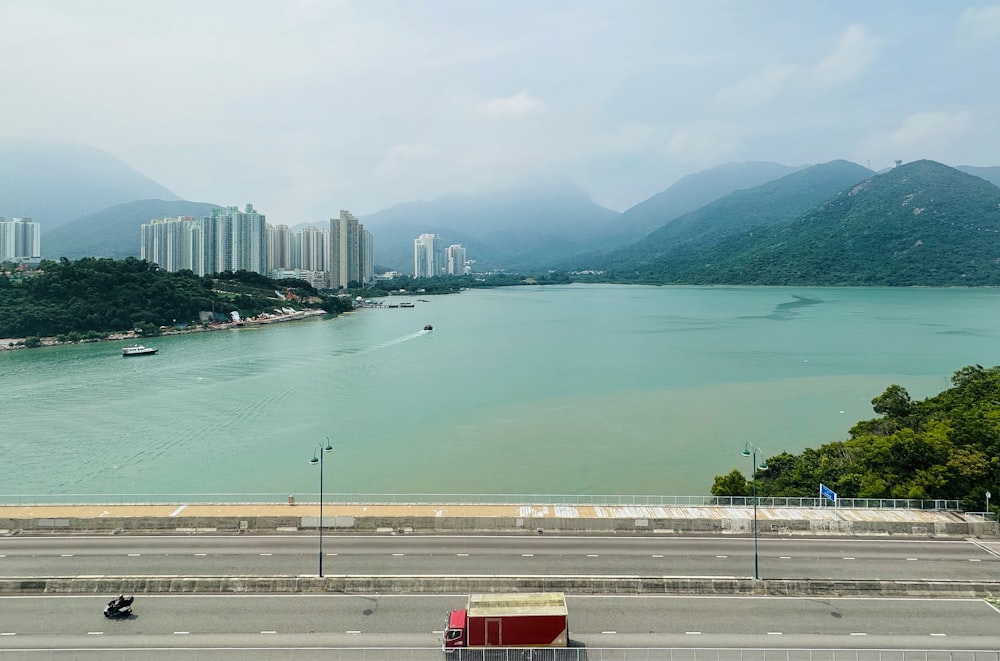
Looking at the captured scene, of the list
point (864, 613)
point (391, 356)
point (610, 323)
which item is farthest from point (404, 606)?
point (610, 323)

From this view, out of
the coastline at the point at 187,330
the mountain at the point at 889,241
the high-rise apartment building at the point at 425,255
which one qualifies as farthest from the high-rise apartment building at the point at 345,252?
the mountain at the point at 889,241

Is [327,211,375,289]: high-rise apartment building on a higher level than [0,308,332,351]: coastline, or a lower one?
higher

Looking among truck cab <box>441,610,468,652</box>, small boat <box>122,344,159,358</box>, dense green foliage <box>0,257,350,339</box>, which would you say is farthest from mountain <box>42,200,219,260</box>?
truck cab <box>441,610,468,652</box>

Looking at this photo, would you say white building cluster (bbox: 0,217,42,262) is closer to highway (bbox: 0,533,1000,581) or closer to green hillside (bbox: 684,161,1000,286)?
highway (bbox: 0,533,1000,581)

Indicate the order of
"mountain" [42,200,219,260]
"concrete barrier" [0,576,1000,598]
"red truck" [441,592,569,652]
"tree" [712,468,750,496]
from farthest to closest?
"mountain" [42,200,219,260] < "tree" [712,468,750,496] < "concrete barrier" [0,576,1000,598] < "red truck" [441,592,569,652]

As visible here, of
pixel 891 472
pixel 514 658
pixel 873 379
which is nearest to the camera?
pixel 514 658

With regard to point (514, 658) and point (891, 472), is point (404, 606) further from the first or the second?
point (891, 472)
